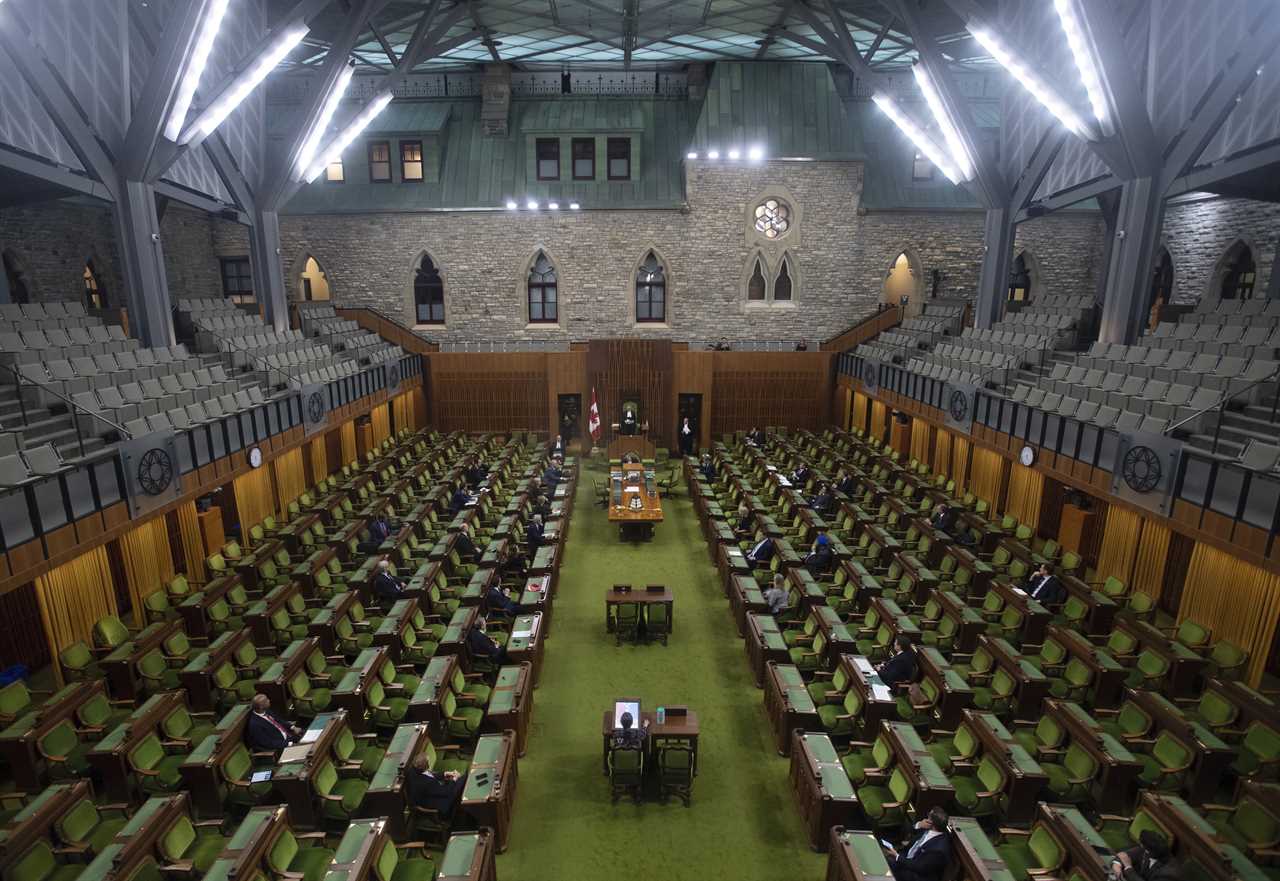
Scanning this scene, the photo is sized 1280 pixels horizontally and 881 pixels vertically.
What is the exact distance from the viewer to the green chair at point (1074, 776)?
712cm

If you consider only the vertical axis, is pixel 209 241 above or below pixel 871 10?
below

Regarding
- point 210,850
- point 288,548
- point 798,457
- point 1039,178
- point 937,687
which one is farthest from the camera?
point 798,457

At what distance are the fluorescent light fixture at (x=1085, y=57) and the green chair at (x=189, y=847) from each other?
59.9ft

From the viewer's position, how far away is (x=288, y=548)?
13508mm

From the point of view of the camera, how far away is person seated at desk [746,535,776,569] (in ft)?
43.5

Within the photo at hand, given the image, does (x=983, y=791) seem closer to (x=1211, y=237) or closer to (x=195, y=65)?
(x=195, y=65)

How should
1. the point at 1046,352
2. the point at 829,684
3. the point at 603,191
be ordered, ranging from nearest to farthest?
the point at 829,684
the point at 1046,352
the point at 603,191

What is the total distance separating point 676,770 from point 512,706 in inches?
84.3

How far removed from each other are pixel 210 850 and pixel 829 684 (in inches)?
291

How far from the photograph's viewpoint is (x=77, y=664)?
8961 mm

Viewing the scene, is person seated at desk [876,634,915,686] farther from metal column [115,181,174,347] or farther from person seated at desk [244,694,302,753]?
metal column [115,181,174,347]

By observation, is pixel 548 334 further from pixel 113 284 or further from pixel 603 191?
pixel 113 284

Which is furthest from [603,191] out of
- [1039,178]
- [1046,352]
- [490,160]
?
[1046,352]

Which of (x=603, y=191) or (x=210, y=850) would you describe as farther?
(x=603, y=191)
